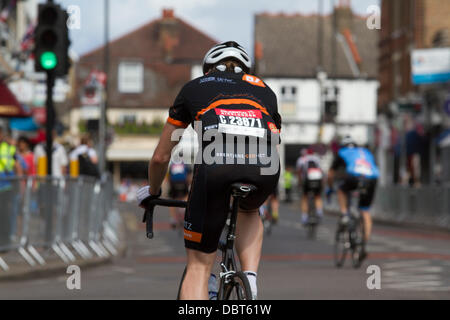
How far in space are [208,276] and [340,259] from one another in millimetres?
8839

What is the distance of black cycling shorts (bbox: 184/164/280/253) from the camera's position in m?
5.18

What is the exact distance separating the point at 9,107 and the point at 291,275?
10.3m

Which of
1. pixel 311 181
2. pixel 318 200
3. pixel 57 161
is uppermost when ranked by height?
pixel 57 161

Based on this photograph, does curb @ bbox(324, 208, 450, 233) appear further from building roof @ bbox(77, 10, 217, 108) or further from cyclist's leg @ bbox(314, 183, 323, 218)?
building roof @ bbox(77, 10, 217, 108)

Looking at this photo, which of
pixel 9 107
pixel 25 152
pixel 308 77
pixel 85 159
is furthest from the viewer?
pixel 308 77

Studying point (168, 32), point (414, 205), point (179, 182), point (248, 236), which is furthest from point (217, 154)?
point (168, 32)

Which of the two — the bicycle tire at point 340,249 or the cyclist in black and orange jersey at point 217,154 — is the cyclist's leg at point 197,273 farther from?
the bicycle tire at point 340,249

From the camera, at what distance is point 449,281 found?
1159 centimetres

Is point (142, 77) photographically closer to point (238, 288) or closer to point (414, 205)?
point (414, 205)

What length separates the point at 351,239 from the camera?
1380cm

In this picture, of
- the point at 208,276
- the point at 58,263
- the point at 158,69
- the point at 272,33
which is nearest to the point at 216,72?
the point at 208,276

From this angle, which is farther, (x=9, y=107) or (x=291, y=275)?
(x=9, y=107)

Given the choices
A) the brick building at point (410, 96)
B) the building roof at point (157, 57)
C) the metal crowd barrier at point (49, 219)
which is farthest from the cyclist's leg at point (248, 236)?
the building roof at point (157, 57)

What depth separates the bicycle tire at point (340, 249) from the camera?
13969 millimetres
